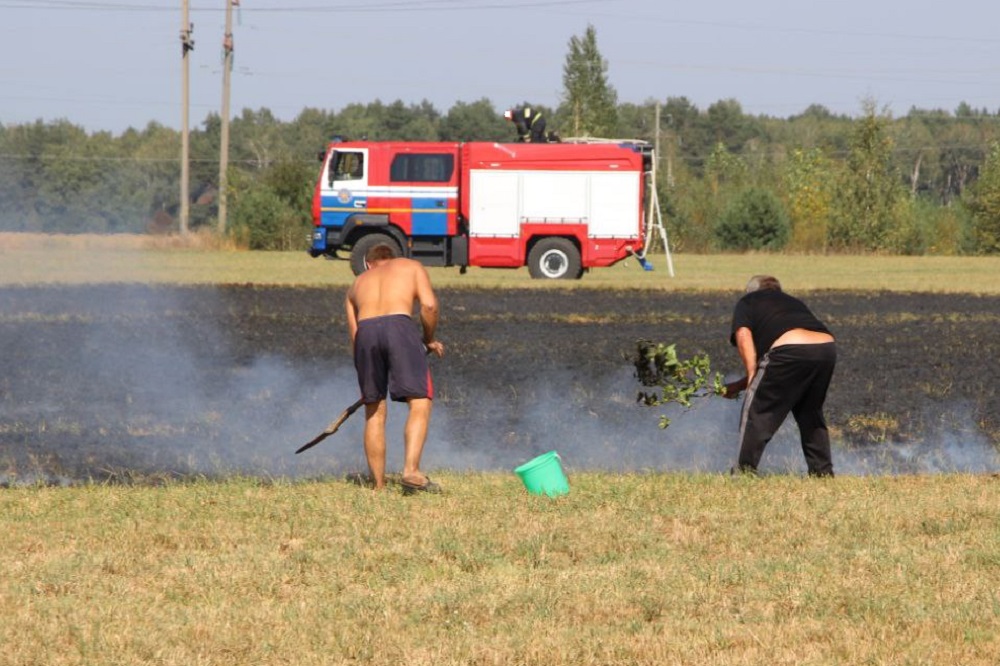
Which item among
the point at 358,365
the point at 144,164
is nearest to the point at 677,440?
the point at 358,365

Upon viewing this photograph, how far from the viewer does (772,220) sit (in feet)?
179

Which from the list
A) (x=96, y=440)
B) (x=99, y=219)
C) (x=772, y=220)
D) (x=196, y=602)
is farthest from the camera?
(x=99, y=219)

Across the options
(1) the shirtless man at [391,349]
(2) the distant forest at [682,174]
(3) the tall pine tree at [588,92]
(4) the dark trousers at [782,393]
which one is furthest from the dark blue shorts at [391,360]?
(3) the tall pine tree at [588,92]

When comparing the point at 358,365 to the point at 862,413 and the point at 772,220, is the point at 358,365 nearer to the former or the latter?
the point at 862,413

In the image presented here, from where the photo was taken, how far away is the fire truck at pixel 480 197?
105 ft

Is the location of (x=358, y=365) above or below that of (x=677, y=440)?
above

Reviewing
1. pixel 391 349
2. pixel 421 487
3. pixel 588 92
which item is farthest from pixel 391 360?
pixel 588 92

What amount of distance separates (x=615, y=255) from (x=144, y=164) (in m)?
99.1

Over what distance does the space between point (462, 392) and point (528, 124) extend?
1930 cm

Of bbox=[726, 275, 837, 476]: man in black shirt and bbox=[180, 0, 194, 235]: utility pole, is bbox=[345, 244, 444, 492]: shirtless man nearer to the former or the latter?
bbox=[726, 275, 837, 476]: man in black shirt

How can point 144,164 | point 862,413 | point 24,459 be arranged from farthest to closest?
1. point 144,164
2. point 862,413
3. point 24,459

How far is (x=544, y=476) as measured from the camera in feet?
27.8

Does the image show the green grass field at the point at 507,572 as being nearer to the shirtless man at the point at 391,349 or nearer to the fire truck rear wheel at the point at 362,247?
the shirtless man at the point at 391,349

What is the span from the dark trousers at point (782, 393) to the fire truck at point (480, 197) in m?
22.6
